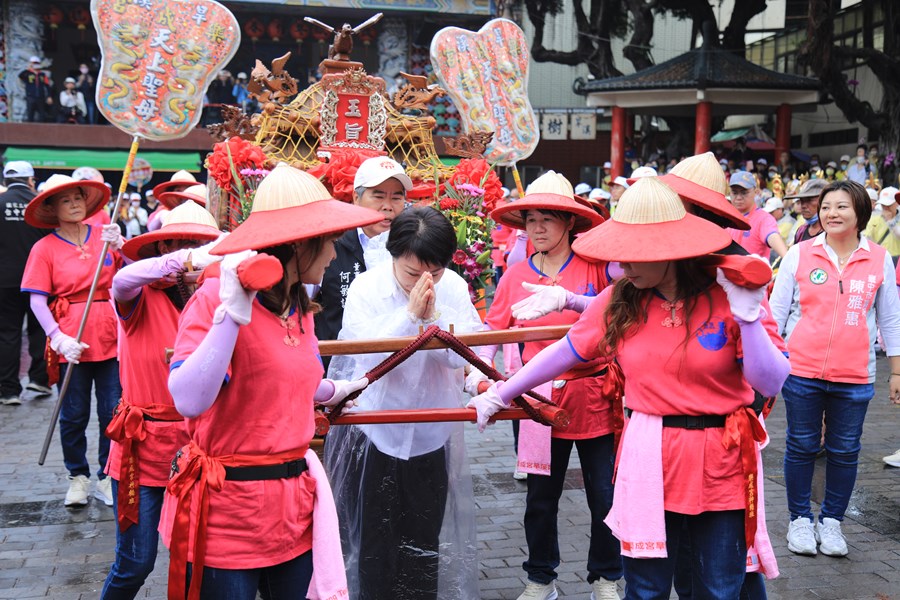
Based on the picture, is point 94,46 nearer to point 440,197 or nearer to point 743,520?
point 440,197

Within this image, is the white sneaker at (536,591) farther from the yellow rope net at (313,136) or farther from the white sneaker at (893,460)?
the white sneaker at (893,460)

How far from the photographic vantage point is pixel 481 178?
5.02 m

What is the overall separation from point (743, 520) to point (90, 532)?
3.99m

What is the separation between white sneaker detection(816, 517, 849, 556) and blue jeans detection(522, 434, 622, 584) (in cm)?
149

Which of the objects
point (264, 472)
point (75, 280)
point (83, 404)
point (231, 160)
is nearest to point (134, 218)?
point (75, 280)

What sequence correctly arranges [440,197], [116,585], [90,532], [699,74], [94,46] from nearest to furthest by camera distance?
[116,585] < [440,197] < [90,532] < [699,74] < [94,46]

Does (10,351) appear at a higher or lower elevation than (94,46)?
lower

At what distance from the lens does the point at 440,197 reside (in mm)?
4922

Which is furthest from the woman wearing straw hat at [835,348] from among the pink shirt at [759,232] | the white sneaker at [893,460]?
the pink shirt at [759,232]

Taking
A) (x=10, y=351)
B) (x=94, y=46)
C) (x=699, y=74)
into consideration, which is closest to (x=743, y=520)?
(x=10, y=351)

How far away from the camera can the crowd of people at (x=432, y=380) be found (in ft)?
8.86

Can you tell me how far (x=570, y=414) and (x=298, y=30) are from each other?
23864 millimetres

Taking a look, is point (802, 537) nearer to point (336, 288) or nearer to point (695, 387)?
point (695, 387)

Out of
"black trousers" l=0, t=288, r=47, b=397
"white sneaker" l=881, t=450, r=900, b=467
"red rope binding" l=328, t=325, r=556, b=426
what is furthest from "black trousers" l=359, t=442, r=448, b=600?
"black trousers" l=0, t=288, r=47, b=397
